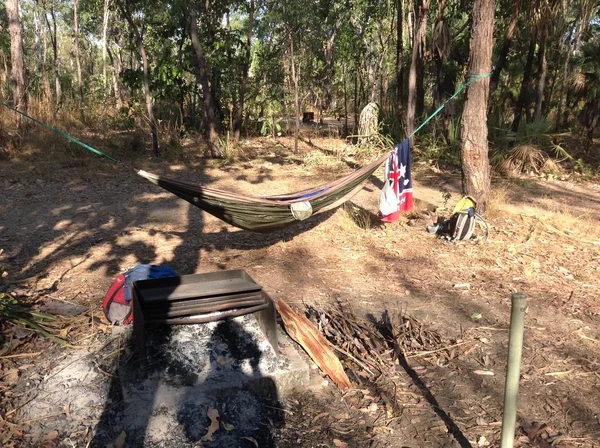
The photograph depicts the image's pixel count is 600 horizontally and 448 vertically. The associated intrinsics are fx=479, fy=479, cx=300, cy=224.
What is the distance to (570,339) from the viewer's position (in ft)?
8.96

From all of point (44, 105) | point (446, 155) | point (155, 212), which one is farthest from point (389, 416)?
point (44, 105)

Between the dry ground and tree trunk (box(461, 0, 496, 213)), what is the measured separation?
1.52ft

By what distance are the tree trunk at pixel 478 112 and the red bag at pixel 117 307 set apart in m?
3.32

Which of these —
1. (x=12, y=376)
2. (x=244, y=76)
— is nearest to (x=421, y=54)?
(x=244, y=76)

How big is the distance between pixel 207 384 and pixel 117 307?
88 cm

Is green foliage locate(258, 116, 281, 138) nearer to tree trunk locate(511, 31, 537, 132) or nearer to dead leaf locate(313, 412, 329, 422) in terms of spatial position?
tree trunk locate(511, 31, 537, 132)

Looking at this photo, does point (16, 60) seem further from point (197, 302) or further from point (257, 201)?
point (197, 302)

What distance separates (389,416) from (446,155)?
6.36m

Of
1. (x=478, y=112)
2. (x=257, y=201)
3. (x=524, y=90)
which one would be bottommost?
(x=257, y=201)

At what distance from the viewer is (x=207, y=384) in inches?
84.3

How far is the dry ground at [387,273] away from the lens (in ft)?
6.84

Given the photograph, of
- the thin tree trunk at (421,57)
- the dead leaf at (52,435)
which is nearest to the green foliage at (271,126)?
the thin tree trunk at (421,57)

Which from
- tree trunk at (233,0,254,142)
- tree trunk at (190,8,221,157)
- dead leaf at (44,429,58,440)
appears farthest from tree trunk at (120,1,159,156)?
dead leaf at (44,429,58,440)

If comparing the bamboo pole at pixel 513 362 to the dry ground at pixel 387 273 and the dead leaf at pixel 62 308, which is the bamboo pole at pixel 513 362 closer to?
the dry ground at pixel 387 273
